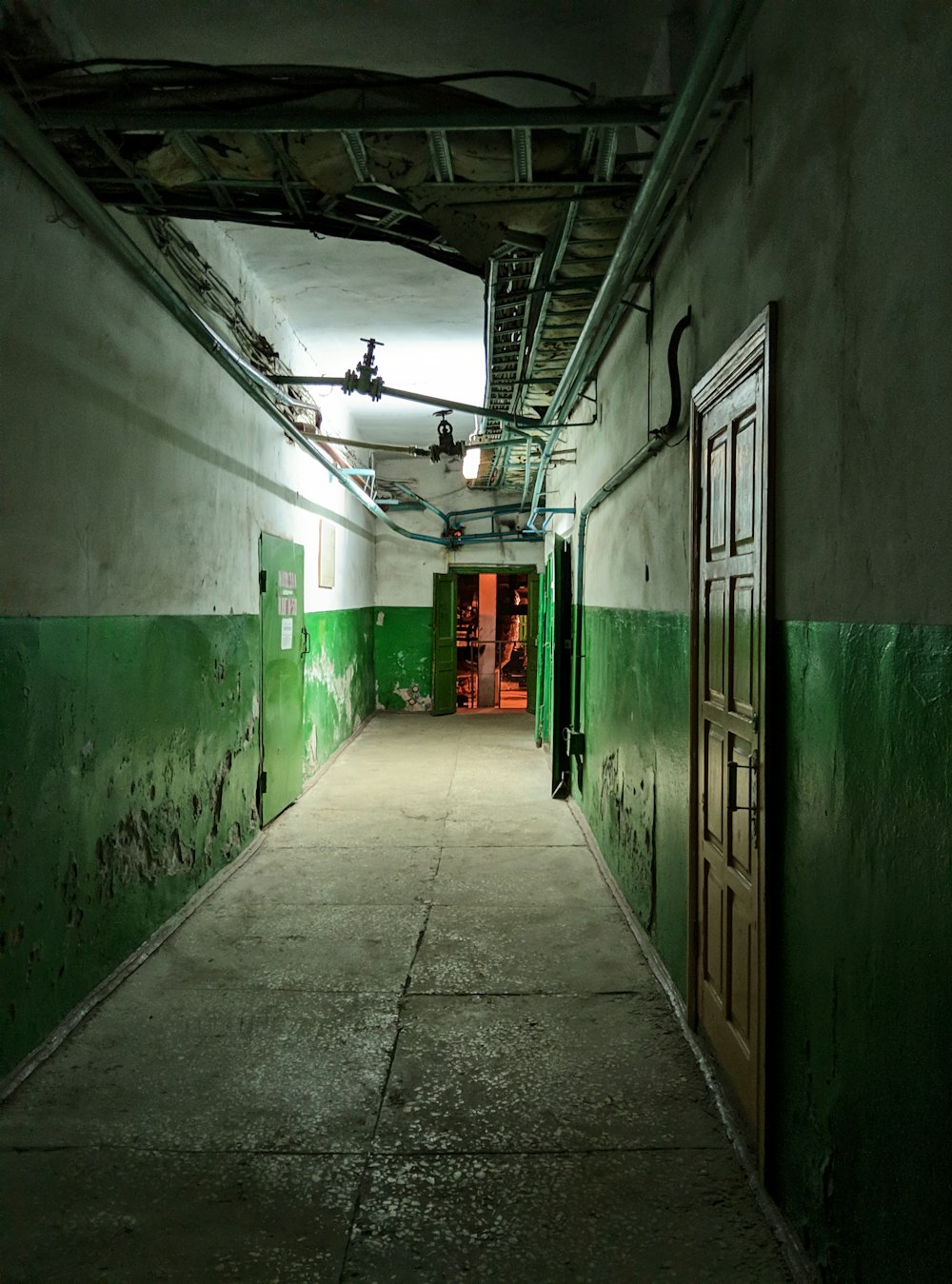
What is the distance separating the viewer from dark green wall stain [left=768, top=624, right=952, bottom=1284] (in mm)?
1363

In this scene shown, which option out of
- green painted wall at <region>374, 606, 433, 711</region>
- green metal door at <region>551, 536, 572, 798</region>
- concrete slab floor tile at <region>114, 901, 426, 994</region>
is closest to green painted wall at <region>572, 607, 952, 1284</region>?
concrete slab floor tile at <region>114, 901, 426, 994</region>

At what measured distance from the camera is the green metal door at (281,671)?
5691 millimetres

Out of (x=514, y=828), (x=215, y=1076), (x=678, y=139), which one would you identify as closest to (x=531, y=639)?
Result: (x=514, y=828)

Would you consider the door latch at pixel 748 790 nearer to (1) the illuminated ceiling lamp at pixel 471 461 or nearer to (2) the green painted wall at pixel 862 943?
(2) the green painted wall at pixel 862 943

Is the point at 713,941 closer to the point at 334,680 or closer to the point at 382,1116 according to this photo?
the point at 382,1116

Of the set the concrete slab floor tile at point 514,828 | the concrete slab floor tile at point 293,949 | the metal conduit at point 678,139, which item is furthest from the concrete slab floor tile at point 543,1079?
the metal conduit at point 678,139

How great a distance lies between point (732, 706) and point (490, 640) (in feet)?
38.4

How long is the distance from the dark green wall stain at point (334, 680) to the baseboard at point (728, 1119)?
12.6ft

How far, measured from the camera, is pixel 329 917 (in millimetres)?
4176

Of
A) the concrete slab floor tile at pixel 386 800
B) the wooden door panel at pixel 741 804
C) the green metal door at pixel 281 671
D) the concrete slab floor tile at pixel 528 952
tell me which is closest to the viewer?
the wooden door panel at pixel 741 804

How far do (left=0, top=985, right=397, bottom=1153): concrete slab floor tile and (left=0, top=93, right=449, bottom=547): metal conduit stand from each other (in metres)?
2.85

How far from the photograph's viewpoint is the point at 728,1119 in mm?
2469

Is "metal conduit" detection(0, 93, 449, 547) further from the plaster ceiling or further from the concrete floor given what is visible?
the concrete floor

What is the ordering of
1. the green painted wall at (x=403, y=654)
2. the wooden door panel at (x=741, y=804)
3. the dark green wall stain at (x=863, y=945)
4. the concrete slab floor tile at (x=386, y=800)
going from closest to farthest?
the dark green wall stain at (x=863, y=945)
the wooden door panel at (x=741, y=804)
the concrete slab floor tile at (x=386, y=800)
the green painted wall at (x=403, y=654)
